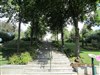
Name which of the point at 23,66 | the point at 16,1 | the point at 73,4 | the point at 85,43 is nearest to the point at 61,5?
the point at 73,4

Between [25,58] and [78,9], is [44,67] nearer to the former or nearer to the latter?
[25,58]

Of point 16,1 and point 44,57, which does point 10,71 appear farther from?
point 16,1

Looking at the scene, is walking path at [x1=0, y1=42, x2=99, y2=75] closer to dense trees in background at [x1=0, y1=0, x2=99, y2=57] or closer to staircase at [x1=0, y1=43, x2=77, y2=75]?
staircase at [x1=0, y1=43, x2=77, y2=75]

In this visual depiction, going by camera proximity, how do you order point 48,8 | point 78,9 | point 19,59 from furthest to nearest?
point 48,8
point 78,9
point 19,59

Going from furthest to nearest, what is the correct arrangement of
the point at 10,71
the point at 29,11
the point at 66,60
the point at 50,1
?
the point at 29,11 < the point at 50,1 < the point at 66,60 < the point at 10,71

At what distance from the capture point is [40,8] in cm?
2380

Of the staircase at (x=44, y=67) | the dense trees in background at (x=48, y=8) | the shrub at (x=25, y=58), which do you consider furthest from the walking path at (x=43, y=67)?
the dense trees in background at (x=48, y=8)

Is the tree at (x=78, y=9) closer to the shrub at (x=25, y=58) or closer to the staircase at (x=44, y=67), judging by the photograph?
the staircase at (x=44, y=67)

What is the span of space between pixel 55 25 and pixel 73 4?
7897mm

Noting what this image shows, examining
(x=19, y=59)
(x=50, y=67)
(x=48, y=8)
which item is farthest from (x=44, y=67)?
(x=48, y=8)

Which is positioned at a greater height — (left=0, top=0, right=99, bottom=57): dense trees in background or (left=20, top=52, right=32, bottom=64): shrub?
(left=0, top=0, right=99, bottom=57): dense trees in background

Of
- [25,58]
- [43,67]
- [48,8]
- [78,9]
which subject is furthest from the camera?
[48,8]

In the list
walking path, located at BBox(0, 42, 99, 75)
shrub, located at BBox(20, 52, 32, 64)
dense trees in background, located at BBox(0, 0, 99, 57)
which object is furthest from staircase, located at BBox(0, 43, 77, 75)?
dense trees in background, located at BBox(0, 0, 99, 57)

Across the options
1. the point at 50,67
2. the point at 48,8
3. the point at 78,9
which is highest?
the point at 48,8
